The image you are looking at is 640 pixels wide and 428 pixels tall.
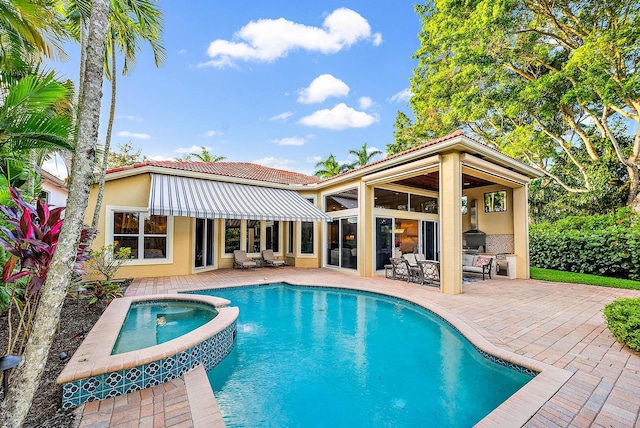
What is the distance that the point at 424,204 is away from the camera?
73.4 feet

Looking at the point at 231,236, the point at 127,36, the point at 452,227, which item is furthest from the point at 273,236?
the point at 127,36

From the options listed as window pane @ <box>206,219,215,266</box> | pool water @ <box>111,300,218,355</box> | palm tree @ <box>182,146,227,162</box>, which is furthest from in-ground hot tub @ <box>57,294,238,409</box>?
palm tree @ <box>182,146,227,162</box>

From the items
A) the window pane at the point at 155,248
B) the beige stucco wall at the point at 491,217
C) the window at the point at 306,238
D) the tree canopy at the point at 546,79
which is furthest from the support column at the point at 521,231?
the window pane at the point at 155,248

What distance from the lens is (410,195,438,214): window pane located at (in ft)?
70.7

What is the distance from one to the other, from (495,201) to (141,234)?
24371 mm

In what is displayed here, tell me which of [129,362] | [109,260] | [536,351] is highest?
[109,260]

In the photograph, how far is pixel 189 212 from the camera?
1521 cm

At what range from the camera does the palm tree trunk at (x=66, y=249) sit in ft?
11.1

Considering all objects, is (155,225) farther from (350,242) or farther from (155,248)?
(350,242)

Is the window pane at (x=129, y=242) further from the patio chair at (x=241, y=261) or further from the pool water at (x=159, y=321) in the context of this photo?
the pool water at (x=159, y=321)

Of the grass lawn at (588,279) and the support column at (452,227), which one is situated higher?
the support column at (452,227)

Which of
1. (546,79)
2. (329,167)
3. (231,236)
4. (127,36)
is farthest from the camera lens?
(329,167)

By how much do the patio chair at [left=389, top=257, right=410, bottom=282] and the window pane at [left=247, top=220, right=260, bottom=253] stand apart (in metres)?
11.3

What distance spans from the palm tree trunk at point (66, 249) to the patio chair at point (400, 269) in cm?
1580
